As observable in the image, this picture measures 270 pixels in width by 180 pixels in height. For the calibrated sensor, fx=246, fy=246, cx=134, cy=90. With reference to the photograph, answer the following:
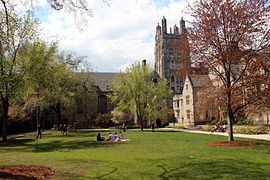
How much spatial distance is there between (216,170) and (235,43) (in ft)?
37.1

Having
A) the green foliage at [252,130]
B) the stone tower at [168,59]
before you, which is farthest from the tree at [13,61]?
the stone tower at [168,59]

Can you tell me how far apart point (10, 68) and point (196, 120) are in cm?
3115

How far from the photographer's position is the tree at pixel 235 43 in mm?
16109

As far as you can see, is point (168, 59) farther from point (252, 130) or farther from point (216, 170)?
point (216, 170)

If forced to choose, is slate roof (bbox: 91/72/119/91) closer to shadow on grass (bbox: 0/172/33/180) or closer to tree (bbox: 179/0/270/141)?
tree (bbox: 179/0/270/141)

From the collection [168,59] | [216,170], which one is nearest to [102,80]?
[168,59]

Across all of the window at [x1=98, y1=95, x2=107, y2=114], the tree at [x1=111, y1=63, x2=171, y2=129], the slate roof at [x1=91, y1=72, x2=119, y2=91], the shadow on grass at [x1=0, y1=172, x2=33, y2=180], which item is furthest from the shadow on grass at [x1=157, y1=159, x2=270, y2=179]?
the slate roof at [x1=91, y1=72, x2=119, y2=91]

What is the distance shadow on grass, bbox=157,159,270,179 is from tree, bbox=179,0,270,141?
→ 7.59 metres

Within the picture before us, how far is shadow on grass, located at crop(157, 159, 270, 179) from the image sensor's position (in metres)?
7.68

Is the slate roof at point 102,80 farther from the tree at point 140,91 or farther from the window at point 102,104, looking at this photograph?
the tree at point 140,91

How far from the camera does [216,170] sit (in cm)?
847

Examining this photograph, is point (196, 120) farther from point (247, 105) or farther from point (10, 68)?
point (10, 68)

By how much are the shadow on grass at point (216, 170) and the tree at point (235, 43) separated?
7.59m

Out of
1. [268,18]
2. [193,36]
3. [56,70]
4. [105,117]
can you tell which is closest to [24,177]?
[193,36]
